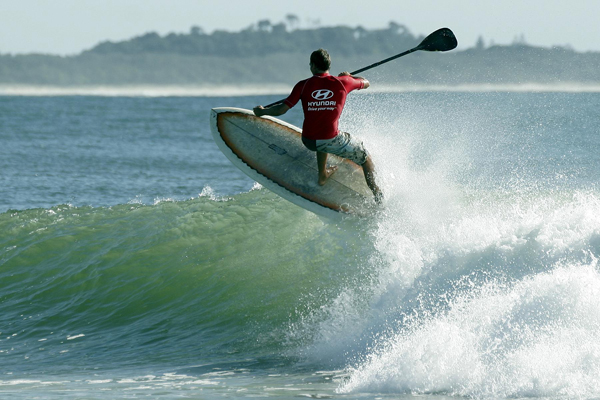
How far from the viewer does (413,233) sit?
27.2 ft

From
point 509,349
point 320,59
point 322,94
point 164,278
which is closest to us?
point 509,349

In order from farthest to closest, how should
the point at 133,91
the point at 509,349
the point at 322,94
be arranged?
the point at 133,91 < the point at 322,94 < the point at 509,349

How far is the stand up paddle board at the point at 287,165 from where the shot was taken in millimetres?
8406

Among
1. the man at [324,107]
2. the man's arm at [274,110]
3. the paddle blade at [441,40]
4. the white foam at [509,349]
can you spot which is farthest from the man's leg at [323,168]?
the white foam at [509,349]

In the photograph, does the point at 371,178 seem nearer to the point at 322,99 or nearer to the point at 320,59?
the point at 322,99

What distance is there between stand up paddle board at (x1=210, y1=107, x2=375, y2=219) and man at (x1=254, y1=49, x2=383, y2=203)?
0.59 metres

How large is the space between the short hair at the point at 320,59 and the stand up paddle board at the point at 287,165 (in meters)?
1.67

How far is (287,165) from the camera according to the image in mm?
8570

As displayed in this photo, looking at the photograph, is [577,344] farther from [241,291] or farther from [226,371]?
[241,291]

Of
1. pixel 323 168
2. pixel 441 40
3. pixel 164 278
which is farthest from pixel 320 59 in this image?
pixel 164 278

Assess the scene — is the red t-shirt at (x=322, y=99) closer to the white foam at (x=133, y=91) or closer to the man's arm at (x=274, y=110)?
the man's arm at (x=274, y=110)

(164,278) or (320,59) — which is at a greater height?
(320,59)

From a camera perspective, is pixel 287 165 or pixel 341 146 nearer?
pixel 341 146

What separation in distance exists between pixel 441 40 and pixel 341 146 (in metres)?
2.15
